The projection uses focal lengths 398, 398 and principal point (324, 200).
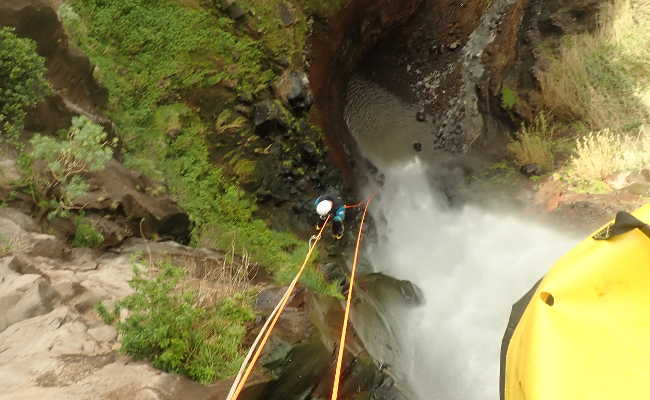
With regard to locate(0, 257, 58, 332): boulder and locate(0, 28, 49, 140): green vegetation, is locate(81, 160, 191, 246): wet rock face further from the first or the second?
locate(0, 257, 58, 332): boulder

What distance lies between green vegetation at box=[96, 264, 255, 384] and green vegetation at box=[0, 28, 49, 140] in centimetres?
254

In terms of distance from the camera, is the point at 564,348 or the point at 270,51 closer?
the point at 564,348

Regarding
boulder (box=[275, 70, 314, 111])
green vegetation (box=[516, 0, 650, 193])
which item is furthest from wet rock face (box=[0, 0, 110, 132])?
green vegetation (box=[516, 0, 650, 193])

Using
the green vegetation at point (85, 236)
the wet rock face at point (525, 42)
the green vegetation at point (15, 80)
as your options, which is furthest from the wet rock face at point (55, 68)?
the wet rock face at point (525, 42)

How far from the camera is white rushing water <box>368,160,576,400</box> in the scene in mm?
5000

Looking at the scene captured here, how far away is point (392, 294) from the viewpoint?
221 inches

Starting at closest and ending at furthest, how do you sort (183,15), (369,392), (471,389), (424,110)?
1. (369,392)
2. (471,389)
3. (183,15)
4. (424,110)

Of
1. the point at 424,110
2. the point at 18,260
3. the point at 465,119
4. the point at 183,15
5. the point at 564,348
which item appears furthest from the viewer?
the point at 424,110

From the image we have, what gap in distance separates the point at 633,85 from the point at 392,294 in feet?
17.6

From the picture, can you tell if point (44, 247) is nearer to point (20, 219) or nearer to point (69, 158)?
point (20, 219)

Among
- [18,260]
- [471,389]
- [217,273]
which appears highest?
[18,260]

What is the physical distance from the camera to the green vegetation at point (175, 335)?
2.48 m

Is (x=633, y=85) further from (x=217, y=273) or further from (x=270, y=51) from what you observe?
(x=217, y=273)

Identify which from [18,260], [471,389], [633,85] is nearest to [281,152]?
[18,260]
